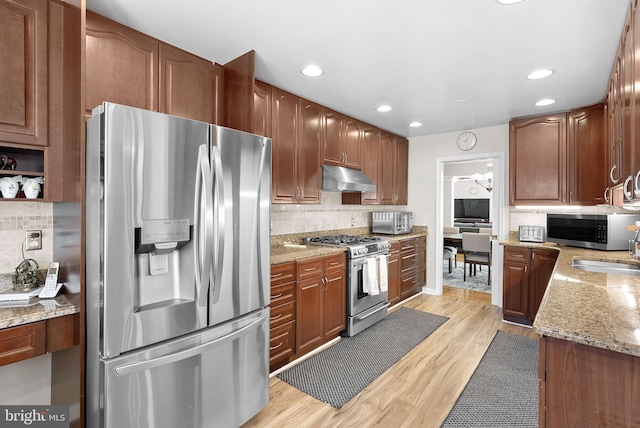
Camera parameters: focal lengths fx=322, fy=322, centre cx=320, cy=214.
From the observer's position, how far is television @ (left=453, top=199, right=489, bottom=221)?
8914mm

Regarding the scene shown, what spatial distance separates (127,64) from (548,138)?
163 inches

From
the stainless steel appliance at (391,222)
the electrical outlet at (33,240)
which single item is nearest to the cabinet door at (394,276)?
the stainless steel appliance at (391,222)

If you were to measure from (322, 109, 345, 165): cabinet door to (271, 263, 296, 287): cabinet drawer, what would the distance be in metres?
1.34

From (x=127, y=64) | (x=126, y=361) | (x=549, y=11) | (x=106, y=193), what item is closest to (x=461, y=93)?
(x=549, y=11)

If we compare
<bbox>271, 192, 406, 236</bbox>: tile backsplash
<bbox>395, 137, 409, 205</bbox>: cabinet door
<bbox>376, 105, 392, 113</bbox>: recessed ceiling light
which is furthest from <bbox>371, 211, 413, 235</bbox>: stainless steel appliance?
<bbox>376, 105, 392, 113</bbox>: recessed ceiling light

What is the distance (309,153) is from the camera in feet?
10.7

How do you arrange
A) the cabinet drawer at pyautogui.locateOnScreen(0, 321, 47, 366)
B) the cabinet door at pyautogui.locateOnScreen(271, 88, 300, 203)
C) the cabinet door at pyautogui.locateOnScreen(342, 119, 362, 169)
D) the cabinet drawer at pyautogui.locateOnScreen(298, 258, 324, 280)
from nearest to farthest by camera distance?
1. the cabinet drawer at pyautogui.locateOnScreen(0, 321, 47, 366)
2. the cabinet drawer at pyautogui.locateOnScreen(298, 258, 324, 280)
3. the cabinet door at pyautogui.locateOnScreen(271, 88, 300, 203)
4. the cabinet door at pyautogui.locateOnScreen(342, 119, 362, 169)

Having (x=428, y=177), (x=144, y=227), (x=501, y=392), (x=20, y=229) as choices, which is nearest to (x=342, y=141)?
(x=428, y=177)

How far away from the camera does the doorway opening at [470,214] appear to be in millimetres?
4219

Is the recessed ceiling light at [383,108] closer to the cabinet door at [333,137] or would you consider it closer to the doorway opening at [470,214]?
the cabinet door at [333,137]

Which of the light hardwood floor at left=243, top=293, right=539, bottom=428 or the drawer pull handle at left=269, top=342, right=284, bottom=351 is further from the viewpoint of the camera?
the drawer pull handle at left=269, top=342, right=284, bottom=351

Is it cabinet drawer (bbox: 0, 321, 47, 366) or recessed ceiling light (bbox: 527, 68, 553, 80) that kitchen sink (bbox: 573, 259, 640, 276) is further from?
cabinet drawer (bbox: 0, 321, 47, 366)

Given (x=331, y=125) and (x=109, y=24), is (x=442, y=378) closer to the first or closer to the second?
(x=331, y=125)

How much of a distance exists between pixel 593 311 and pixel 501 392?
1357mm
